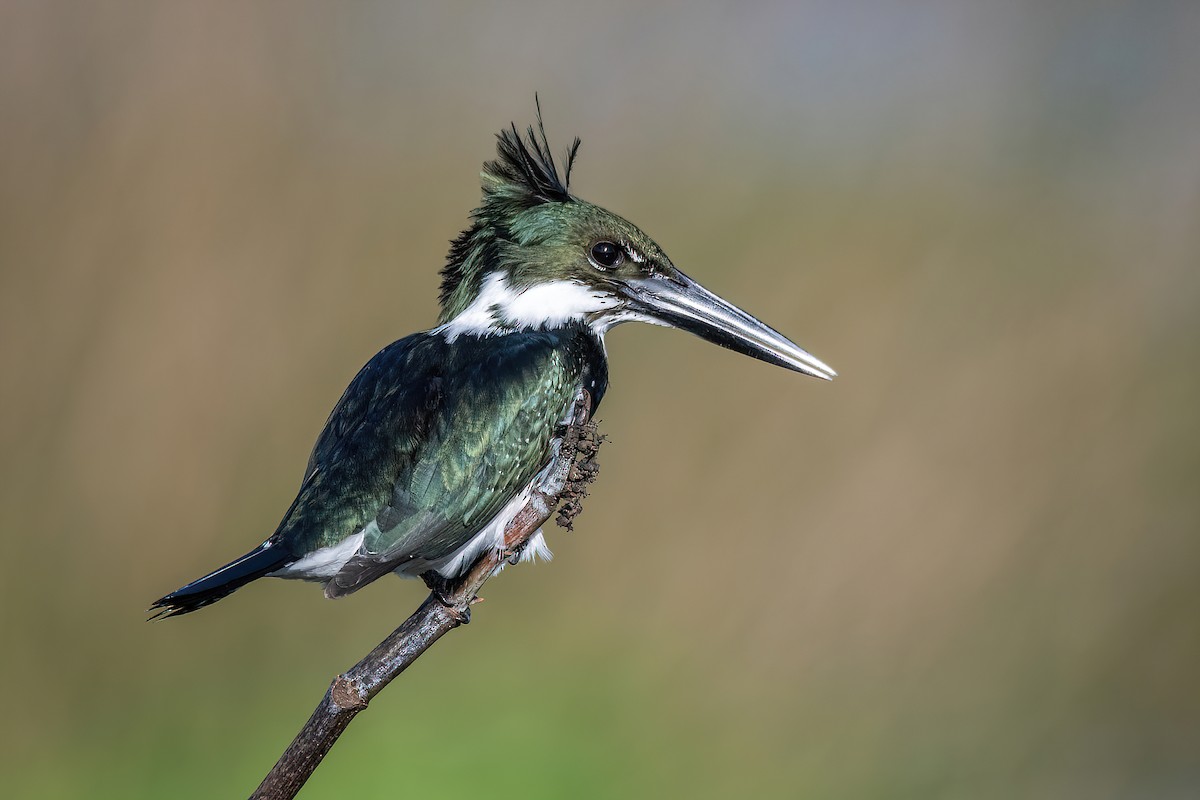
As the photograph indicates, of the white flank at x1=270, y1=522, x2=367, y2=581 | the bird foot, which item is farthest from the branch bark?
the white flank at x1=270, y1=522, x2=367, y2=581

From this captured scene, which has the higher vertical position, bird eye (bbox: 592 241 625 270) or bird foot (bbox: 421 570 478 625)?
bird eye (bbox: 592 241 625 270)

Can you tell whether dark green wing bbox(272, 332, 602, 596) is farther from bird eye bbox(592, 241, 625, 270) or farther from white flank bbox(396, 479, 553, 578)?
bird eye bbox(592, 241, 625, 270)

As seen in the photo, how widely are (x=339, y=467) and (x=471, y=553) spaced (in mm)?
241

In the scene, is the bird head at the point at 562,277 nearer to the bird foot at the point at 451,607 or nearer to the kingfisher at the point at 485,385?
the kingfisher at the point at 485,385

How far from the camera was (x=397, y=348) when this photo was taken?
1.57 m

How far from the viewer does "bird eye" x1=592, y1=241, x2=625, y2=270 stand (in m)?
1.66

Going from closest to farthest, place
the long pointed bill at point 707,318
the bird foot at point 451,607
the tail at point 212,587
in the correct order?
the tail at point 212,587 → the bird foot at point 451,607 → the long pointed bill at point 707,318

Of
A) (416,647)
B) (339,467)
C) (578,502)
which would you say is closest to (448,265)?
(339,467)

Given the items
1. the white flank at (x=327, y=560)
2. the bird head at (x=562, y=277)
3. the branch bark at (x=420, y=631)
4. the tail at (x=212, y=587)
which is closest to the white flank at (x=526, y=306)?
the bird head at (x=562, y=277)

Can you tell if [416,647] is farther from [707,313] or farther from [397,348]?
[707,313]

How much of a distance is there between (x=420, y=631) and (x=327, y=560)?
0.18m

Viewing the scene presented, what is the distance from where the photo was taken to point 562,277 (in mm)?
1656

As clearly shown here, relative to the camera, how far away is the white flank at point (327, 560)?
4.46 ft

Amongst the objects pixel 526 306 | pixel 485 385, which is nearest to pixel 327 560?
pixel 485 385
